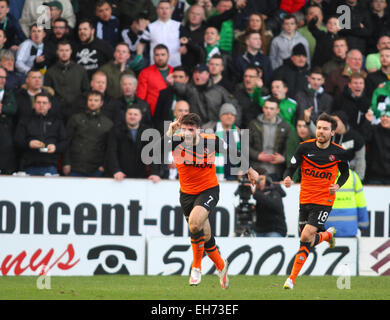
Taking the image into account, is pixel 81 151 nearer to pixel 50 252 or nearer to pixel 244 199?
pixel 50 252

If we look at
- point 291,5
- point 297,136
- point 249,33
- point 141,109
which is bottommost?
point 297,136

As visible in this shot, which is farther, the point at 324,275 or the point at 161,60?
the point at 161,60

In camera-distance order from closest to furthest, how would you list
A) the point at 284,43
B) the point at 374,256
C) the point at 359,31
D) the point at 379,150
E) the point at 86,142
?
the point at 374,256, the point at 86,142, the point at 379,150, the point at 284,43, the point at 359,31

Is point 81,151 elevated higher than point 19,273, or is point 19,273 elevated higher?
point 81,151

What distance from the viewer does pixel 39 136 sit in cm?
1471

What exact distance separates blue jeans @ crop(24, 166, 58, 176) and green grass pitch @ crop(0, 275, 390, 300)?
2.44m

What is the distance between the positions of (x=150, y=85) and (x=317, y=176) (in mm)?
5690

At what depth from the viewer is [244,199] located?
46.5 feet

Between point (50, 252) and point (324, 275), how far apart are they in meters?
4.78

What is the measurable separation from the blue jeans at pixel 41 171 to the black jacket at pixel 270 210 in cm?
376

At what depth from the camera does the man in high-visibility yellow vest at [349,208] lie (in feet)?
47.4

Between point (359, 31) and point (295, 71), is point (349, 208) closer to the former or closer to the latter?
point (295, 71)

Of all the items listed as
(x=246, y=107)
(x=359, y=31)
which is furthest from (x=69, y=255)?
(x=359, y=31)

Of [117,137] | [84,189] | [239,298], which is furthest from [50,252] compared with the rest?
[239,298]
